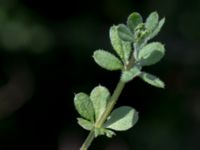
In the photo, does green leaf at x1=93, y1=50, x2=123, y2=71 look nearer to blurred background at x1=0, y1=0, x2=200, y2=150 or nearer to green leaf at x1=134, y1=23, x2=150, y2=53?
green leaf at x1=134, y1=23, x2=150, y2=53

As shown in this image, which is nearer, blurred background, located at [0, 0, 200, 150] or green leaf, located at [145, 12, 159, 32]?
green leaf, located at [145, 12, 159, 32]

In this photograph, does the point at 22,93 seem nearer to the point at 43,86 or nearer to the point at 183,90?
the point at 43,86

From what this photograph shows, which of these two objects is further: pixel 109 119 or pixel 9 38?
pixel 9 38

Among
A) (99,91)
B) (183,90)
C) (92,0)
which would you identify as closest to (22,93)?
(92,0)

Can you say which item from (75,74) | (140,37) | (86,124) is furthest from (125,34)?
(75,74)

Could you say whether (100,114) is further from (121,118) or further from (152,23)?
(152,23)

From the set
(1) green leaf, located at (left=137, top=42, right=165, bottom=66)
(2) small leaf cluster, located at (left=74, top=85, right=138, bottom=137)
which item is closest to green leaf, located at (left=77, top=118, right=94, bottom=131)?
(2) small leaf cluster, located at (left=74, top=85, right=138, bottom=137)

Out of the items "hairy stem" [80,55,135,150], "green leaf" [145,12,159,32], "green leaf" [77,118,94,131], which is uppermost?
"green leaf" [145,12,159,32]
